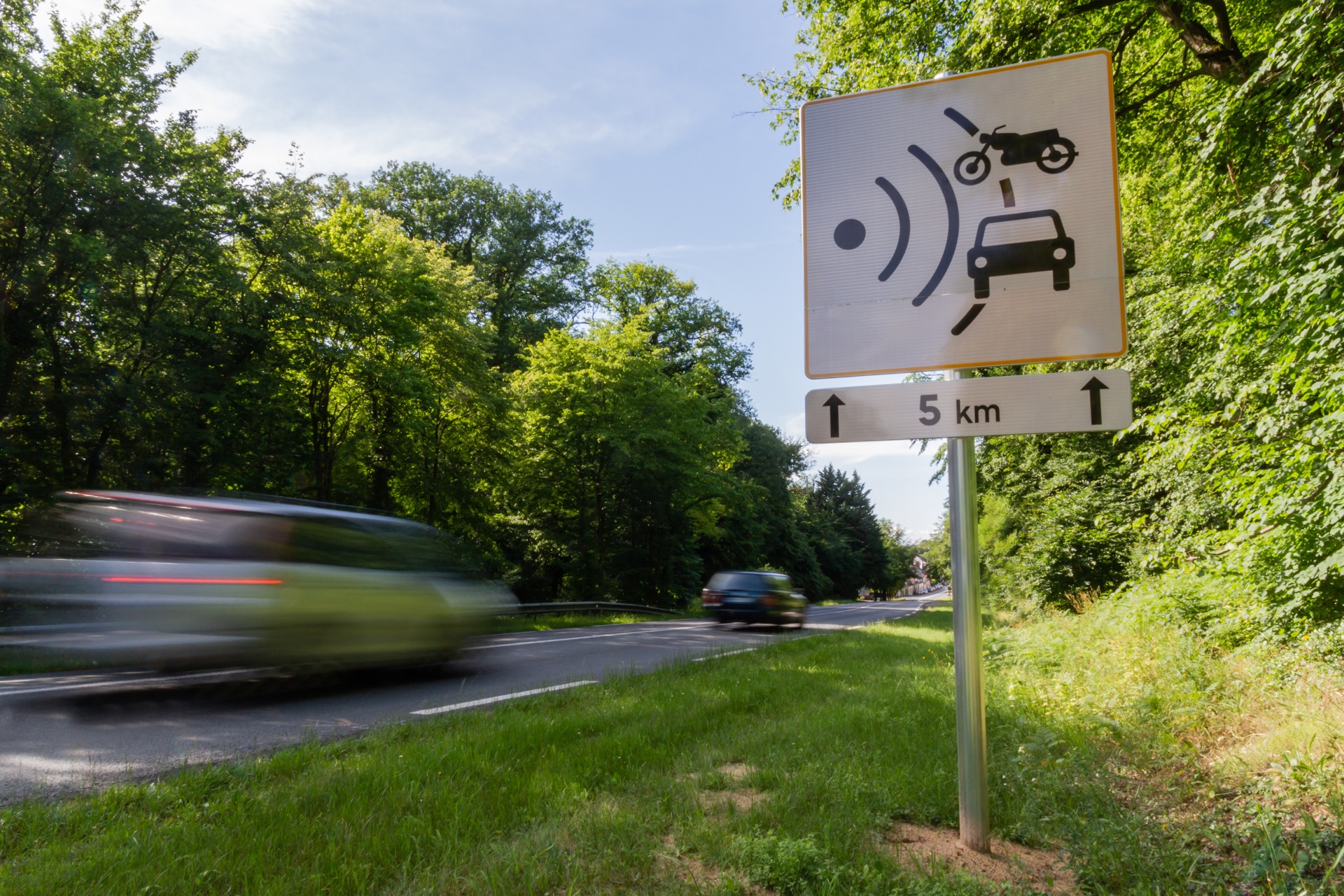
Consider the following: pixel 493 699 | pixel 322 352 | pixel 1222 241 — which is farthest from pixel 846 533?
pixel 493 699

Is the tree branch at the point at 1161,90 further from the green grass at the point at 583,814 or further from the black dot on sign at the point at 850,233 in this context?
the black dot on sign at the point at 850,233

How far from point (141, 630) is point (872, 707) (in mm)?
5982

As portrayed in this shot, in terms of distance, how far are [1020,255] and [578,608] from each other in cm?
2062

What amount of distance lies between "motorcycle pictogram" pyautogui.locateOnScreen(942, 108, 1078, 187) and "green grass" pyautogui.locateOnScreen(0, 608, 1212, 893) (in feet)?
8.76

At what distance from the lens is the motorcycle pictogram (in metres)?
3.01

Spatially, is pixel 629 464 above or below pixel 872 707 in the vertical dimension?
above

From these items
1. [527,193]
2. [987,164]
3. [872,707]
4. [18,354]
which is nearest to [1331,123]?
[987,164]

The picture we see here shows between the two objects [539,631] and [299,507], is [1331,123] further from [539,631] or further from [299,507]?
[539,631]

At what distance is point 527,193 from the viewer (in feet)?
138

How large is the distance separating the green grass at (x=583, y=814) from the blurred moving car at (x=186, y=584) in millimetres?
1960

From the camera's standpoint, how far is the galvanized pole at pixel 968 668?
298cm

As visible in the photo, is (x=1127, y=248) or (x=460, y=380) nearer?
(x=1127, y=248)

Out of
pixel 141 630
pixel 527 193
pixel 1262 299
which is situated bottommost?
pixel 141 630

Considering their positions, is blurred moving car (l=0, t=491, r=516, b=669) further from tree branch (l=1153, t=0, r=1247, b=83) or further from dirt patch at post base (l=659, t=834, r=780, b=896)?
tree branch (l=1153, t=0, r=1247, b=83)
